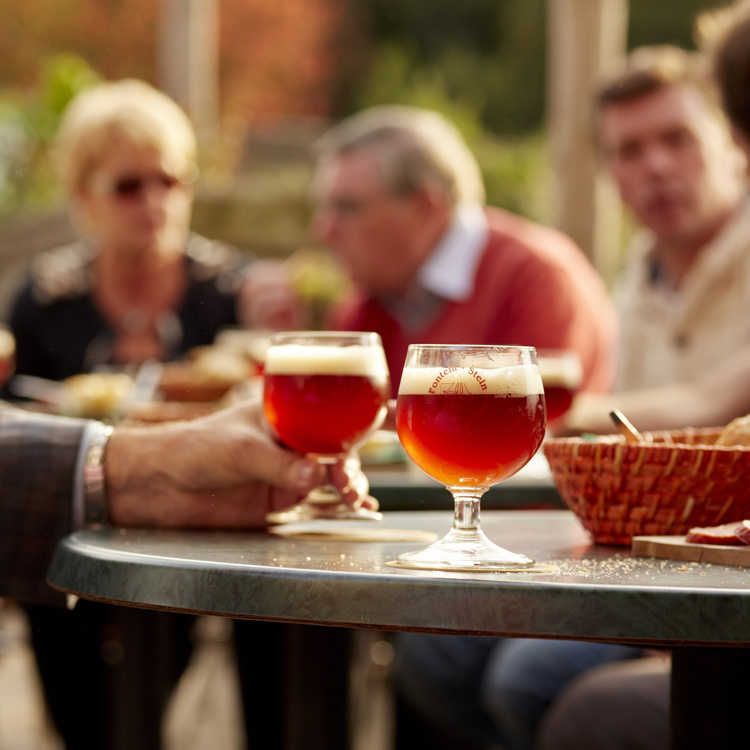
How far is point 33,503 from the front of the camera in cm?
145

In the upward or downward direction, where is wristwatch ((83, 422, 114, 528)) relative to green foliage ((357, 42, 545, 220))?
downward

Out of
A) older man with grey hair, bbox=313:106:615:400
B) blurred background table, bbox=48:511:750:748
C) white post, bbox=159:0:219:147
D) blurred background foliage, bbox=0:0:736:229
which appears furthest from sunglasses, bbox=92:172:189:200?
white post, bbox=159:0:219:147

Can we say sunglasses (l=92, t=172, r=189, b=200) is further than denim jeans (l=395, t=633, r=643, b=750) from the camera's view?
Yes

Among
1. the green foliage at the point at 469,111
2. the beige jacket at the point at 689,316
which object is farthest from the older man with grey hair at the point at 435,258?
the green foliage at the point at 469,111

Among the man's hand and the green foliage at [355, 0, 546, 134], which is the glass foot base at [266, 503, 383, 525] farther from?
the green foliage at [355, 0, 546, 134]

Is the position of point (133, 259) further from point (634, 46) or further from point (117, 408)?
point (634, 46)

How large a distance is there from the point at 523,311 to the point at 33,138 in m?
8.00

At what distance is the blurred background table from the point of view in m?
0.95

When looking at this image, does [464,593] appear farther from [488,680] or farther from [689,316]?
[689,316]

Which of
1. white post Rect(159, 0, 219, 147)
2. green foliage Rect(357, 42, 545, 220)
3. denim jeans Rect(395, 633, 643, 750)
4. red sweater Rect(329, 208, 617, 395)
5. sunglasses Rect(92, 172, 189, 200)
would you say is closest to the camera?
denim jeans Rect(395, 633, 643, 750)

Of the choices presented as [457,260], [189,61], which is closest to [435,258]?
[457,260]

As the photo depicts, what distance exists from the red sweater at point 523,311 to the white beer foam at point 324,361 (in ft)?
8.10

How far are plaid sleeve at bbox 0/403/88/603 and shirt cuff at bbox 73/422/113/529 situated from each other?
10 millimetres

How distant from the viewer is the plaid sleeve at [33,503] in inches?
57.0
